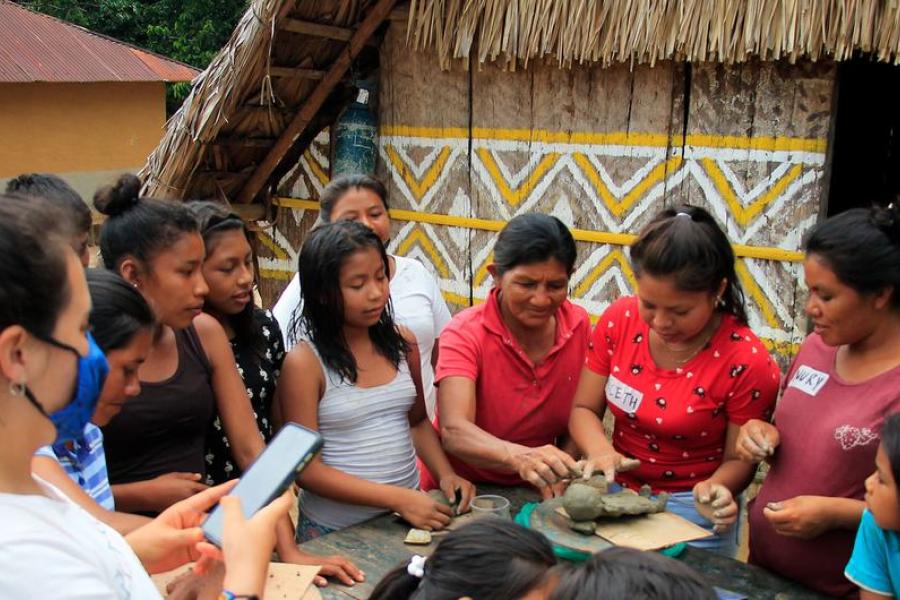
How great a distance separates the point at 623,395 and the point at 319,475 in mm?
967

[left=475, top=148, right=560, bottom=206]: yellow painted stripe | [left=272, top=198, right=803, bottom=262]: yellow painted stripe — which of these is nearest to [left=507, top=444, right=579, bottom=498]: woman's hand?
[left=272, top=198, right=803, bottom=262]: yellow painted stripe

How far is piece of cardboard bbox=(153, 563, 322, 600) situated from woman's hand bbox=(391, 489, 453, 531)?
17.2 inches

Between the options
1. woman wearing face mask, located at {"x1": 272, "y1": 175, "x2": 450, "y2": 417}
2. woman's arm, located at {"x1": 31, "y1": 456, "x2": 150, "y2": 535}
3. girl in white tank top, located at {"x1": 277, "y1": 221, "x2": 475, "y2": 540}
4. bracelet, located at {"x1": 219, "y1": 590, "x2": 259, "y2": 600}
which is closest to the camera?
bracelet, located at {"x1": 219, "y1": 590, "x2": 259, "y2": 600}

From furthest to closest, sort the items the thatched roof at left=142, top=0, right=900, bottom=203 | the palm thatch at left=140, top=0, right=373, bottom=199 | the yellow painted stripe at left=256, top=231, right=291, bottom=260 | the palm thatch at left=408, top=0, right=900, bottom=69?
the yellow painted stripe at left=256, top=231, right=291, bottom=260 < the palm thatch at left=140, top=0, right=373, bottom=199 < the thatched roof at left=142, top=0, right=900, bottom=203 < the palm thatch at left=408, top=0, right=900, bottom=69

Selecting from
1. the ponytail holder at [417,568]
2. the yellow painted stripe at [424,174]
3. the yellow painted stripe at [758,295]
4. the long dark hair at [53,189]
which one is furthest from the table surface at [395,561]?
the yellow painted stripe at [424,174]

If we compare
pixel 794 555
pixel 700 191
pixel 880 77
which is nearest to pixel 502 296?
pixel 794 555

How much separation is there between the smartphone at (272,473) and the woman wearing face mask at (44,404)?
35 centimetres

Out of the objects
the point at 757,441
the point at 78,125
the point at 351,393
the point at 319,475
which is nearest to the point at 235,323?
the point at 351,393

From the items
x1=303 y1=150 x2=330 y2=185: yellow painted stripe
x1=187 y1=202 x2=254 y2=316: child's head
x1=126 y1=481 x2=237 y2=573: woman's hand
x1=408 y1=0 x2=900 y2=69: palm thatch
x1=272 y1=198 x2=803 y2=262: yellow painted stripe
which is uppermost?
x1=408 y1=0 x2=900 y2=69: palm thatch

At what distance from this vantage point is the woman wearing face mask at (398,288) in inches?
132

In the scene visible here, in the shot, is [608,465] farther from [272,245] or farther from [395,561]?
[272,245]

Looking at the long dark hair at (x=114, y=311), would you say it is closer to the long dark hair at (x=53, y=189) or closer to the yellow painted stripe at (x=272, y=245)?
the long dark hair at (x=53, y=189)

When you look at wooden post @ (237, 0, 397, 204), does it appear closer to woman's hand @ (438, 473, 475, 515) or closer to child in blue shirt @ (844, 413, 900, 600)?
woman's hand @ (438, 473, 475, 515)

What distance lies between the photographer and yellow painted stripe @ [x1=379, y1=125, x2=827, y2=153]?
4.24 m
